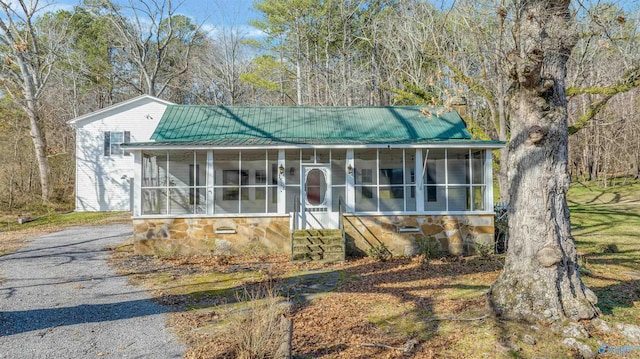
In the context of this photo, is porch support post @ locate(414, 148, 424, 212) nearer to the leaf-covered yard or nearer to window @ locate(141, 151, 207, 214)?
the leaf-covered yard

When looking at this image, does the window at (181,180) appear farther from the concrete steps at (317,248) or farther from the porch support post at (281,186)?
the concrete steps at (317,248)

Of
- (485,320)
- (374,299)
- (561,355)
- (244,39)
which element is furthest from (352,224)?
(244,39)

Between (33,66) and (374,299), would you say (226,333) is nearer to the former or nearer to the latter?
(374,299)

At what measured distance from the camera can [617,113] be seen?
2202 cm

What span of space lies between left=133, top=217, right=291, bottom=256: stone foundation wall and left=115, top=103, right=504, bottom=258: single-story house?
28 mm

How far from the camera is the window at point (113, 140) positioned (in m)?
19.8

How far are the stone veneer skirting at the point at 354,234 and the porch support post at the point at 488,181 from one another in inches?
13.2

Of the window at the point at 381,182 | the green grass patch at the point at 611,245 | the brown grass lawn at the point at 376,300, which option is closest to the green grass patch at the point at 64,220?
the brown grass lawn at the point at 376,300

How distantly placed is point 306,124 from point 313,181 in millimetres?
2354

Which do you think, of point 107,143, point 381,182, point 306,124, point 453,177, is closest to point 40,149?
point 107,143

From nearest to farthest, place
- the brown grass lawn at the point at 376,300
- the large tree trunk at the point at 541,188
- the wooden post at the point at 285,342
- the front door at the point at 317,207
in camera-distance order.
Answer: the wooden post at the point at 285,342
the brown grass lawn at the point at 376,300
the large tree trunk at the point at 541,188
the front door at the point at 317,207

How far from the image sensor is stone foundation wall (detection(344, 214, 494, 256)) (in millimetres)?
10211

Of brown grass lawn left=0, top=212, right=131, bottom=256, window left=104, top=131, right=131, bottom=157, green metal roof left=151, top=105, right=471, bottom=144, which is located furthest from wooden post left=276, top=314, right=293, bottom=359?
window left=104, top=131, right=131, bottom=157

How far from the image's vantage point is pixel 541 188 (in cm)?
482
